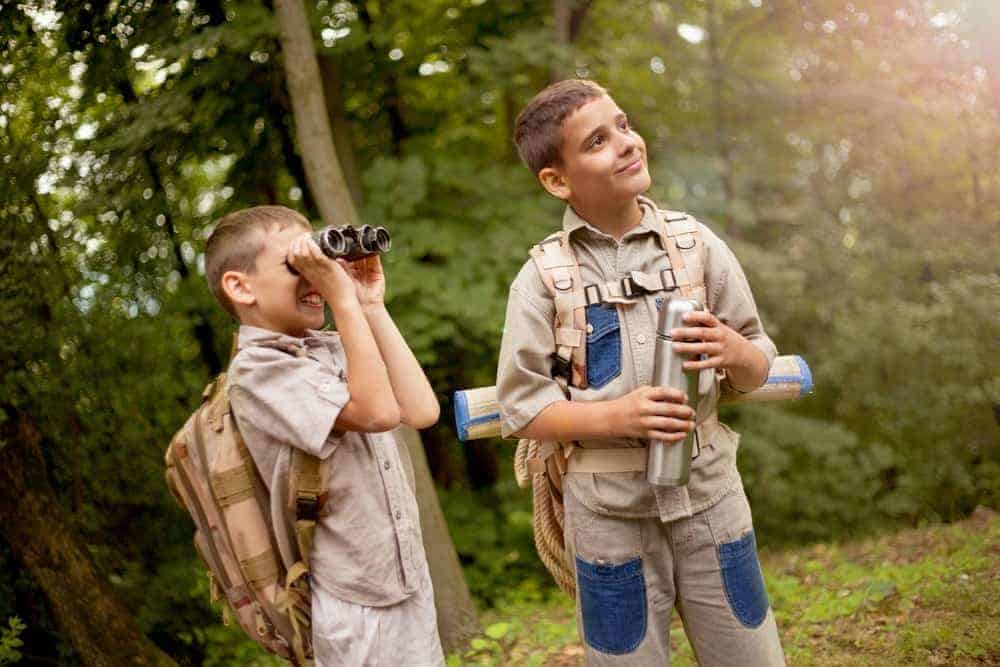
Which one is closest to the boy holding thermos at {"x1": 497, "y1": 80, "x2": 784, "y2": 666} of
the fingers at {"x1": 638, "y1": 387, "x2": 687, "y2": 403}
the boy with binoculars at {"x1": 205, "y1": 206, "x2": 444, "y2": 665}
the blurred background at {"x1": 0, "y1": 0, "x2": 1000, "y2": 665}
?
the fingers at {"x1": 638, "y1": 387, "x2": 687, "y2": 403}

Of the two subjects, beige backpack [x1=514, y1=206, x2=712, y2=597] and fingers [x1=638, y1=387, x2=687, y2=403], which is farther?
beige backpack [x1=514, y1=206, x2=712, y2=597]

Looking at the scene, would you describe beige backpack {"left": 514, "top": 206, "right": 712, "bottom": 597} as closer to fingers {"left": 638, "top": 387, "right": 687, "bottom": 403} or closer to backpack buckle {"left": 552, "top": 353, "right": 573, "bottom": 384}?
backpack buckle {"left": 552, "top": 353, "right": 573, "bottom": 384}

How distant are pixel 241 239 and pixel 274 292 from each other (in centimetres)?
16

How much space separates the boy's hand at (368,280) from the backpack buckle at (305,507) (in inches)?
19.5

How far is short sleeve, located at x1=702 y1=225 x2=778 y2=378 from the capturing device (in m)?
2.10

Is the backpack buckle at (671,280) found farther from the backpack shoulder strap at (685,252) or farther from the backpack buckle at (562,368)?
the backpack buckle at (562,368)

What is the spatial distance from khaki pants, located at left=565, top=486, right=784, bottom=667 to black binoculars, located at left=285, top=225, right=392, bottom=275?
2.68ft

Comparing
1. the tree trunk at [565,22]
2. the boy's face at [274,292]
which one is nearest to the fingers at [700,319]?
the boy's face at [274,292]

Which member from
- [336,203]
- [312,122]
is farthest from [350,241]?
[312,122]

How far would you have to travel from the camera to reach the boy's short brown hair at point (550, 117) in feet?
7.00

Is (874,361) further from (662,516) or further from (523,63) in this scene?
(662,516)

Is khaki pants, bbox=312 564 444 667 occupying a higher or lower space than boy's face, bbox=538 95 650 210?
lower

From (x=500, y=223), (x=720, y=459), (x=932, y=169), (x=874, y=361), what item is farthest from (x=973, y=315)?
(x=720, y=459)

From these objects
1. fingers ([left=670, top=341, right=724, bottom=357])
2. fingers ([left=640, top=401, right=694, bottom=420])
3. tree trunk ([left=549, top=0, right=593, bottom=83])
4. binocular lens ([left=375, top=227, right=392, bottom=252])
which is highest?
tree trunk ([left=549, top=0, right=593, bottom=83])
